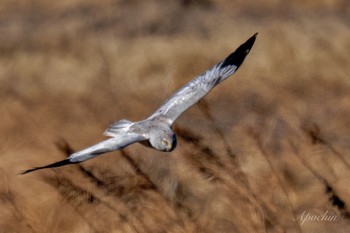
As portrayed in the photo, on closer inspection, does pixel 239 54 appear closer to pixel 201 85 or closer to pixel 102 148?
pixel 201 85

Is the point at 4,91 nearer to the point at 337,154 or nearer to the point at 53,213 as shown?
the point at 53,213

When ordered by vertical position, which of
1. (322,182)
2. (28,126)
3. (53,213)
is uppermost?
(28,126)

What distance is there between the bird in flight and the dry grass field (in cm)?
81

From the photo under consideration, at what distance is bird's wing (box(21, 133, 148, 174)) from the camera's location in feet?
28.7

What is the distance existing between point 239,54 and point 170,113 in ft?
2.32

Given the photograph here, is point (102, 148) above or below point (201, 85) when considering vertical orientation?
below

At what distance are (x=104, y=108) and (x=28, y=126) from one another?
64cm

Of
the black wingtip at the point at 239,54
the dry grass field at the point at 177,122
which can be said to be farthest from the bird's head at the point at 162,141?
the dry grass field at the point at 177,122

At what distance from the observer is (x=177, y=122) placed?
34.8ft

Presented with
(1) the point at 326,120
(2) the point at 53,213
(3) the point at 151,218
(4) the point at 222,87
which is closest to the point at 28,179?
(2) the point at 53,213

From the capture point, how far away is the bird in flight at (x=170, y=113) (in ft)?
30.9

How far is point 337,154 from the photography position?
1060 centimetres
